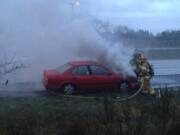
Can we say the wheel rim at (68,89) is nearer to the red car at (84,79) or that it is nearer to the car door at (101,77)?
the red car at (84,79)

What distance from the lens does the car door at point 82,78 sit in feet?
63.6

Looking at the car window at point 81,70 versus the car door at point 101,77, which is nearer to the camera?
the car window at point 81,70

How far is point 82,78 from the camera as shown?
19.5 metres

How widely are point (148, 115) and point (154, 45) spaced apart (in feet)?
116

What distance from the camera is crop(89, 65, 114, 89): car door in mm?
19688

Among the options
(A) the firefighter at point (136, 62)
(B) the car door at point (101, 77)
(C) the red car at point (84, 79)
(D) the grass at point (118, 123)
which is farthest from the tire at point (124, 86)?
(D) the grass at point (118, 123)

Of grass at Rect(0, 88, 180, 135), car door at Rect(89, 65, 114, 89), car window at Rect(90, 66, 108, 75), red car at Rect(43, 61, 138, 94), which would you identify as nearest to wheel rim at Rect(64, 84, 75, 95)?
red car at Rect(43, 61, 138, 94)

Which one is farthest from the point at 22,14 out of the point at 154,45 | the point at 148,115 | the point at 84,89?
the point at 154,45

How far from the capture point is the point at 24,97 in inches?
707

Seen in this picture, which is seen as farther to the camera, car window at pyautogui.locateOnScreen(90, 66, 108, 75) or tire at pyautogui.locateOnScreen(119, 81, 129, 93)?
tire at pyautogui.locateOnScreen(119, 81, 129, 93)

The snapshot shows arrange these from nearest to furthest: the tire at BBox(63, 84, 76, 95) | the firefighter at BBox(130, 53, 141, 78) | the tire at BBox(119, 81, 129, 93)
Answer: the firefighter at BBox(130, 53, 141, 78) < the tire at BBox(63, 84, 76, 95) < the tire at BBox(119, 81, 129, 93)

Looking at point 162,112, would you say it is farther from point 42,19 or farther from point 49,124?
point 42,19

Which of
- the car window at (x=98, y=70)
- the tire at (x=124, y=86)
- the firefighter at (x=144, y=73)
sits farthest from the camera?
the tire at (x=124, y=86)

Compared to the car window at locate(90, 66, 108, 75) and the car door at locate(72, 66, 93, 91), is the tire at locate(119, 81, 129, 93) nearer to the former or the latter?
the car window at locate(90, 66, 108, 75)
